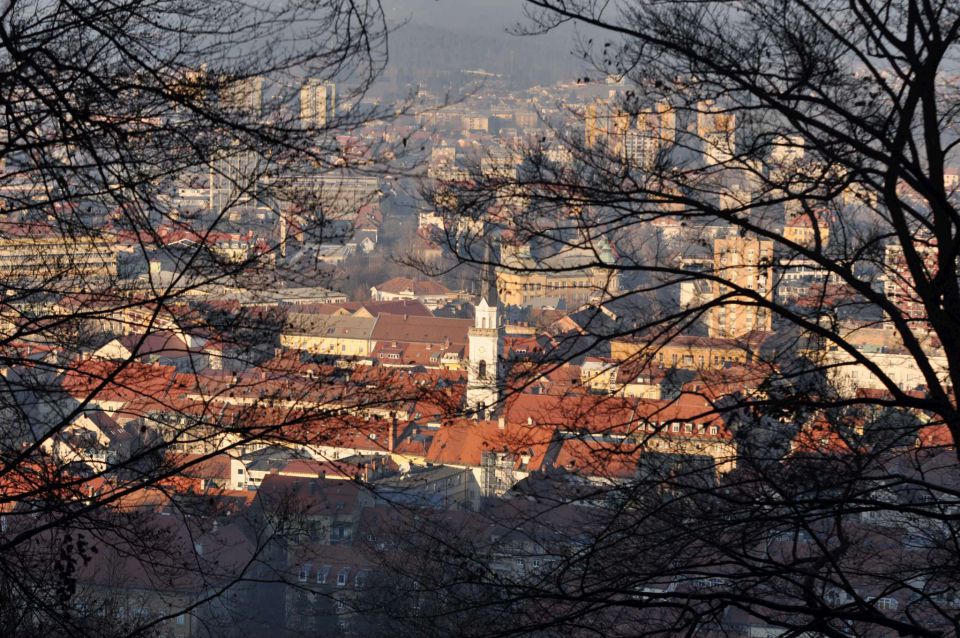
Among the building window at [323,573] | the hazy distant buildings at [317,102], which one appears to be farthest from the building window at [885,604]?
the building window at [323,573]

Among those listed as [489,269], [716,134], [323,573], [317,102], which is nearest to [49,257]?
[317,102]

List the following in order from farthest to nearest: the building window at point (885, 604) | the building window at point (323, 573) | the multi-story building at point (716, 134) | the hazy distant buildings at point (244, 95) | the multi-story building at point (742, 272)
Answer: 1. the building window at point (323, 573)
2. the building window at point (885, 604)
3. the multi-story building at point (716, 134)
4. the multi-story building at point (742, 272)
5. the hazy distant buildings at point (244, 95)

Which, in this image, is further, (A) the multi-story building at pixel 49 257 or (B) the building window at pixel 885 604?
(B) the building window at pixel 885 604

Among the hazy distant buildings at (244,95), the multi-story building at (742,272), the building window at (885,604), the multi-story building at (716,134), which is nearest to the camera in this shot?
the hazy distant buildings at (244,95)

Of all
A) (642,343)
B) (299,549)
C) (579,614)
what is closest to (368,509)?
(299,549)

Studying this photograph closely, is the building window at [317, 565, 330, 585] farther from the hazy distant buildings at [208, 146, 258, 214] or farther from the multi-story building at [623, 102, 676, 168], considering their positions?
the hazy distant buildings at [208, 146, 258, 214]

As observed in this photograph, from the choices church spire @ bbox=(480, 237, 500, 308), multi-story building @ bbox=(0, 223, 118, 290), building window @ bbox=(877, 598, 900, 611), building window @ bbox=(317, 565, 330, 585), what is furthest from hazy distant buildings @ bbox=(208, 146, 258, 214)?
building window @ bbox=(317, 565, 330, 585)

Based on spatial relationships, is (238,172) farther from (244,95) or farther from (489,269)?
(489,269)

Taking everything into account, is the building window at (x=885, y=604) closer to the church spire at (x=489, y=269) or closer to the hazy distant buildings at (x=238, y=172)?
the church spire at (x=489, y=269)

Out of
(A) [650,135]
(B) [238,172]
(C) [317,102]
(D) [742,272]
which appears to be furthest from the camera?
(D) [742,272]

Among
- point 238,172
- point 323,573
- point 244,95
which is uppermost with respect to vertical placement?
point 244,95

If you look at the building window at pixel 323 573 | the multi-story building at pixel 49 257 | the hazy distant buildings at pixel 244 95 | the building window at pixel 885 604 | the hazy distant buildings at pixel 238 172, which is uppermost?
the hazy distant buildings at pixel 244 95
